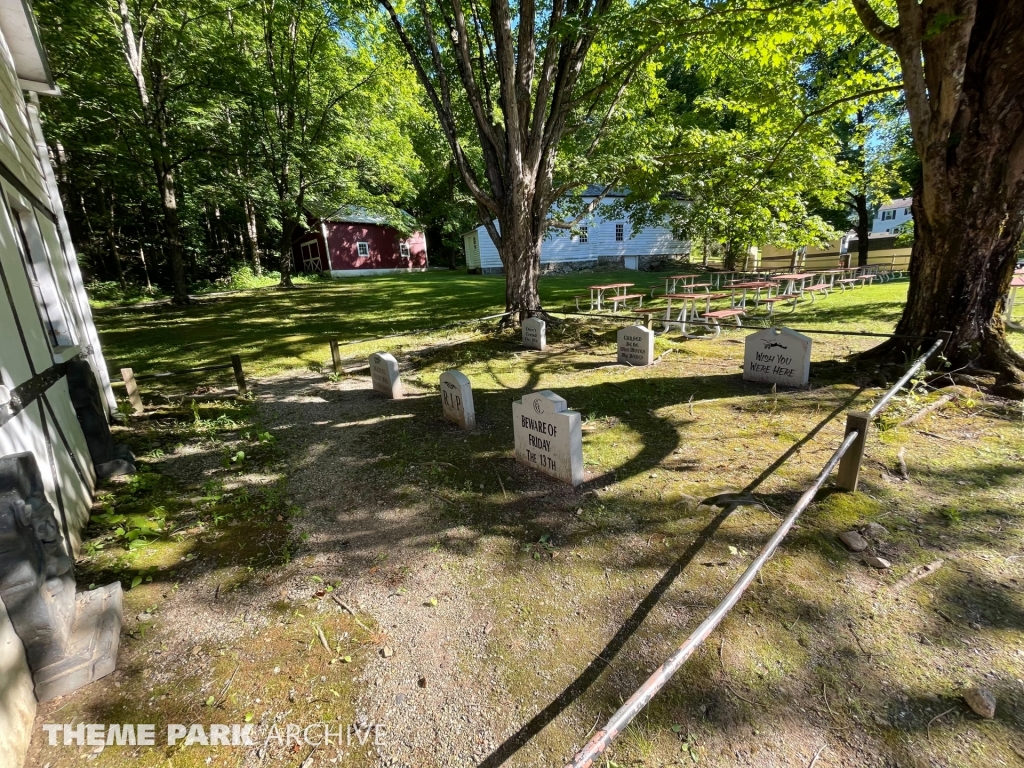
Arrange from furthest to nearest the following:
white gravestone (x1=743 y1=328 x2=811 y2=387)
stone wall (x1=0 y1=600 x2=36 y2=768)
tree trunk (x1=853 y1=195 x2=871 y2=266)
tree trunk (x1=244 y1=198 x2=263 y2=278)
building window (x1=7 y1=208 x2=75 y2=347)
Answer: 1. tree trunk (x1=244 y1=198 x2=263 y2=278)
2. tree trunk (x1=853 y1=195 x2=871 y2=266)
3. white gravestone (x1=743 y1=328 x2=811 y2=387)
4. building window (x1=7 y1=208 x2=75 y2=347)
5. stone wall (x1=0 y1=600 x2=36 y2=768)

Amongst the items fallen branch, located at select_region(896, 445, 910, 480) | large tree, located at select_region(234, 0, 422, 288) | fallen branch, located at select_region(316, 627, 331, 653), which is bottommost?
fallen branch, located at select_region(316, 627, 331, 653)

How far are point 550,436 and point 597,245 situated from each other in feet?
101

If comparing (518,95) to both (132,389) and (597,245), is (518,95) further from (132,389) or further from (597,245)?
(597,245)

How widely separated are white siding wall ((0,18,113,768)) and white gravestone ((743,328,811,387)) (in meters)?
7.25

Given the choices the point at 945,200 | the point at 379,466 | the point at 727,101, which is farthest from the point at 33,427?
the point at 727,101

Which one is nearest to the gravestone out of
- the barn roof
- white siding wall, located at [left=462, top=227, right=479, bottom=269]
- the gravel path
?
the gravel path

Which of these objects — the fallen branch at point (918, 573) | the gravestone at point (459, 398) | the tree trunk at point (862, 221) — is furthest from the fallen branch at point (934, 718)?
the tree trunk at point (862, 221)

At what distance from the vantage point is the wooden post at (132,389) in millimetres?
5855

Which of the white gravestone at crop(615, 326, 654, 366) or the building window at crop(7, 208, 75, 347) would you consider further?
the white gravestone at crop(615, 326, 654, 366)

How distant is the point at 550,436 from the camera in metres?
3.98

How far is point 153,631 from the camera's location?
2582mm

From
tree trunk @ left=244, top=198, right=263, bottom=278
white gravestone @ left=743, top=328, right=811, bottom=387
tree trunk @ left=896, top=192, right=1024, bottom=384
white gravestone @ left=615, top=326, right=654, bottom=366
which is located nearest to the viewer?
tree trunk @ left=896, top=192, right=1024, bottom=384

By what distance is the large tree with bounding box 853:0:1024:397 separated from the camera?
452 cm

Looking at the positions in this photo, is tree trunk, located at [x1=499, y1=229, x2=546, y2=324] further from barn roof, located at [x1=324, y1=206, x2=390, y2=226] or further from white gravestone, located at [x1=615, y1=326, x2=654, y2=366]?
barn roof, located at [x1=324, y1=206, x2=390, y2=226]
